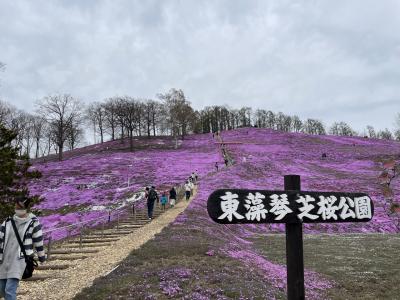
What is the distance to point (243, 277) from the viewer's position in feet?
36.7

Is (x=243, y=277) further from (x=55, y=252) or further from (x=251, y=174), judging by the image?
(x=251, y=174)

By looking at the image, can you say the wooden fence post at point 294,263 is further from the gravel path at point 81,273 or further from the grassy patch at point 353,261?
the grassy patch at point 353,261

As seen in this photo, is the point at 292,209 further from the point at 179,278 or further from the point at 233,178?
the point at 233,178

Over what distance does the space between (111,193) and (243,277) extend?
1099 inches

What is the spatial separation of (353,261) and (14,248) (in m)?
13.5

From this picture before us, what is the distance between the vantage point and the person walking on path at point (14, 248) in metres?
6.73

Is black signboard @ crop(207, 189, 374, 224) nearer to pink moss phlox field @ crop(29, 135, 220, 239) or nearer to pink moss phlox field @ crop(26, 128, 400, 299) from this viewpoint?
pink moss phlox field @ crop(26, 128, 400, 299)

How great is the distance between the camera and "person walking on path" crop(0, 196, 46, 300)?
673cm

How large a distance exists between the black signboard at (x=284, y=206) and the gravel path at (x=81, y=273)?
19.0 feet

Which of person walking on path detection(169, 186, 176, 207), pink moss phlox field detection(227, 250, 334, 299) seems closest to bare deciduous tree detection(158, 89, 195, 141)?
person walking on path detection(169, 186, 176, 207)

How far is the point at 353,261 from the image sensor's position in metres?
16.1

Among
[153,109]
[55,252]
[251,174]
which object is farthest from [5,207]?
[153,109]

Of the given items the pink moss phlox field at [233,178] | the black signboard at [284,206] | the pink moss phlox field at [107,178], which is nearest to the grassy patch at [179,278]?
the pink moss phlox field at [233,178]

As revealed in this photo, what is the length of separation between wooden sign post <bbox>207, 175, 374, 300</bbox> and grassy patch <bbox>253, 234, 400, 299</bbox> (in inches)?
238
